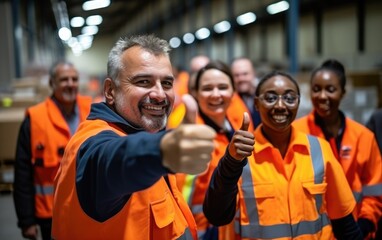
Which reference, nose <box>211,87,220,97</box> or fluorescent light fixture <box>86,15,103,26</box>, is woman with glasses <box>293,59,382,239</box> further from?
fluorescent light fixture <box>86,15,103,26</box>

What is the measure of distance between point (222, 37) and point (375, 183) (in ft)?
69.5

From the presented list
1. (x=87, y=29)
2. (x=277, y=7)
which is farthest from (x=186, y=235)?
(x=87, y=29)

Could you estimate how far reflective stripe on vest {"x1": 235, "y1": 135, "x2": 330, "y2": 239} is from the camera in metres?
1.94

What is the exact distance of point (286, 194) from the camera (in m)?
1.96

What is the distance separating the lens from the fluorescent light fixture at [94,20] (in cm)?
2561

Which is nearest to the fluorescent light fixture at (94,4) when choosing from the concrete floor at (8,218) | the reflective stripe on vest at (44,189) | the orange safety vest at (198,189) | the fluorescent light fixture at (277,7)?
the fluorescent light fixture at (277,7)

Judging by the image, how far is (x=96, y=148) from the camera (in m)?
1.20

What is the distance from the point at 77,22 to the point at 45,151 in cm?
2465

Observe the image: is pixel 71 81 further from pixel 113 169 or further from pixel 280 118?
pixel 113 169

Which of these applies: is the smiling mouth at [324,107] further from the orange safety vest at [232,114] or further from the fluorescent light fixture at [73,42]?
the fluorescent light fixture at [73,42]

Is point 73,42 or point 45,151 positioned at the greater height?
point 73,42

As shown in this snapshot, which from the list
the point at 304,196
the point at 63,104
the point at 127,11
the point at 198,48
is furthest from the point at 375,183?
the point at 127,11

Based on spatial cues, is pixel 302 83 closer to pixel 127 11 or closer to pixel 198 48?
pixel 198 48

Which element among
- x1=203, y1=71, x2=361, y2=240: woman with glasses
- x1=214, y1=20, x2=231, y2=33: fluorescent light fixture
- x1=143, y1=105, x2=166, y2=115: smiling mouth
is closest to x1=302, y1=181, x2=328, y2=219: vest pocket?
x1=203, y1=71, x2=361, y2=240: woman with glasses
